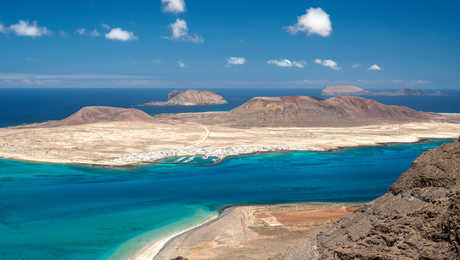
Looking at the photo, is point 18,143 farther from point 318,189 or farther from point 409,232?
point 409,232

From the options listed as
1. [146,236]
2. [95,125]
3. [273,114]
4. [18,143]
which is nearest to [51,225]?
[146,236]

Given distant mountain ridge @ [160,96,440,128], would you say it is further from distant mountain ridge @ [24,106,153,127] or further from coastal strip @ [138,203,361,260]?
coastal strip @ [138,203,361,260]

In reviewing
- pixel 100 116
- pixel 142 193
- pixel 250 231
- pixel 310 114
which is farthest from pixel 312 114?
pixel 250 231

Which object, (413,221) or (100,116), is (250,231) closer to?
(413,221)

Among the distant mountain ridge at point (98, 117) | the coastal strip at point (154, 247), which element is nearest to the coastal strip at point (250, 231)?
the coastal strip at point (154, 247)

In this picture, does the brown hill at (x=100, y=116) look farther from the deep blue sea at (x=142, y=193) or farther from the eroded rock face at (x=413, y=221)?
the eroded rock face at (x=413, y=221)

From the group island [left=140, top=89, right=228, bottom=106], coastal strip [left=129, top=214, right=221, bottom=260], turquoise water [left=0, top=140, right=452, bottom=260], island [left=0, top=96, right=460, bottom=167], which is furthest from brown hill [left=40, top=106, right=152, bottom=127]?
island [left=140, top=89, right=228, bottom=106]

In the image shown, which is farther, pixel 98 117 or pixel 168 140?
pixel 98 117
